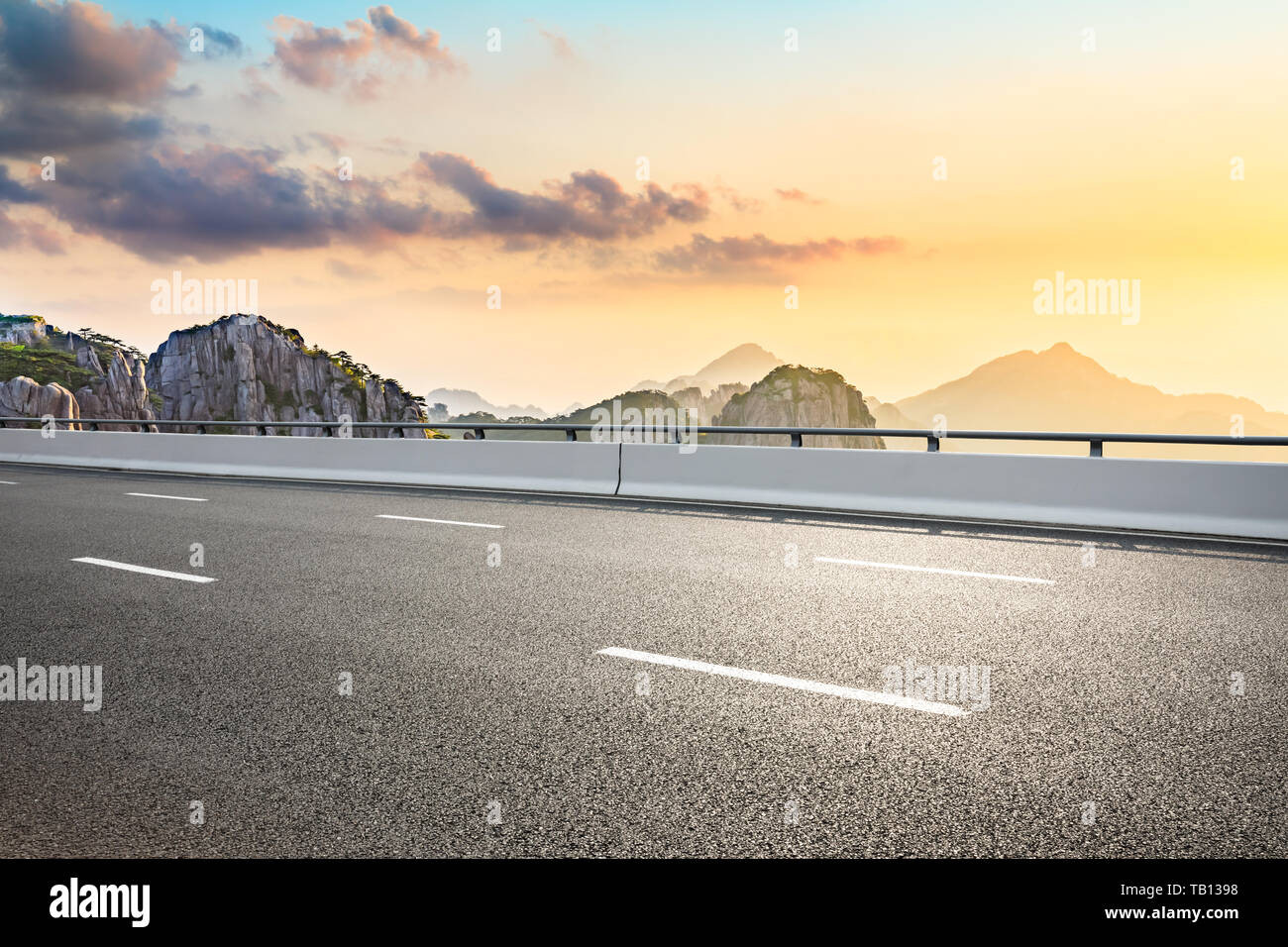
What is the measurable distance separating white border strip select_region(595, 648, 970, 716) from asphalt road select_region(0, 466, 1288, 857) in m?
0.05

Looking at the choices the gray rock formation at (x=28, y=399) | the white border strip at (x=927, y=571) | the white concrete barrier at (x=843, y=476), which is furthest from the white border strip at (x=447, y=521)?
the gray rock formation at (x=28, y=399)

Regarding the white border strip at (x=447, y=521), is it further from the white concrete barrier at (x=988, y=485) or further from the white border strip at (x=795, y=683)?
the white border strip at (x=795, y=683)

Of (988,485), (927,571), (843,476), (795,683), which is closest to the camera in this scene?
(795,683)

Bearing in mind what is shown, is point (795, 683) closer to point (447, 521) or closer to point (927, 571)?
point (927, 571)

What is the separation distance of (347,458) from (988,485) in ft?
41.5

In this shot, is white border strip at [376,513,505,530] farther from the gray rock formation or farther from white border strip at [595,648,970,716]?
the gray rock formation

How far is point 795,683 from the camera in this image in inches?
213

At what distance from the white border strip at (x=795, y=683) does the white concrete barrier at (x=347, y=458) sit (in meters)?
10.1

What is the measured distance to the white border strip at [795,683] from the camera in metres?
4.99

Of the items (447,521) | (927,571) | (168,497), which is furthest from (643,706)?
(168,497)

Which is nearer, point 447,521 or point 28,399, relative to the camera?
point 447,521
